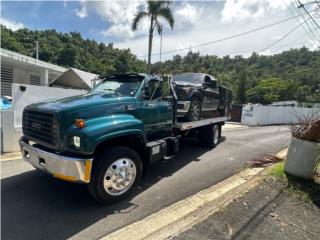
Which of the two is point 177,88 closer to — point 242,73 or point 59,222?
point 59,222

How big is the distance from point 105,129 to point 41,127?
3.72 feet

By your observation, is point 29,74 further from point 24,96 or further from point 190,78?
→ point 190,78

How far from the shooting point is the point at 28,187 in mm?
4766

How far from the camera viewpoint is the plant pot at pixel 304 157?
5281 mm

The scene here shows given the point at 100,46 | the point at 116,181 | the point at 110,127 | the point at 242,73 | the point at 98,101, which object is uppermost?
the point at 100,46

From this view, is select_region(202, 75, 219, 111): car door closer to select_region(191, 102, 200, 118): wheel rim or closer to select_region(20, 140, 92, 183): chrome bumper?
select_region(191, 102, 200, 118): wheel rim

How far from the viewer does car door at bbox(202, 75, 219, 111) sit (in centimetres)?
840

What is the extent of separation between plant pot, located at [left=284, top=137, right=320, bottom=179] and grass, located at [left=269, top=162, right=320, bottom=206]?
0.51ft

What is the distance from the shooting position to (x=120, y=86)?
5414 mm

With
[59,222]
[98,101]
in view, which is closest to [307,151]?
[98,101]

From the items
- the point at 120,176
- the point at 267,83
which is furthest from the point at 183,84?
the point at 267,83

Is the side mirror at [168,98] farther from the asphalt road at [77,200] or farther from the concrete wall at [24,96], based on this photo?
the concrete wall at [24,96]

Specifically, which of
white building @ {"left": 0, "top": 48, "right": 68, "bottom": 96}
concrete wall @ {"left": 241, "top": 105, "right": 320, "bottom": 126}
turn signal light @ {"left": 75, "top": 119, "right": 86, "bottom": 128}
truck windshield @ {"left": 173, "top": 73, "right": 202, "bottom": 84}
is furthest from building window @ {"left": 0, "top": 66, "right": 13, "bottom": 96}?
concrete wall @ {"left": 241, "top": 105, "right": 320, "bottom": 126}

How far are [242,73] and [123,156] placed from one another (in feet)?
203
